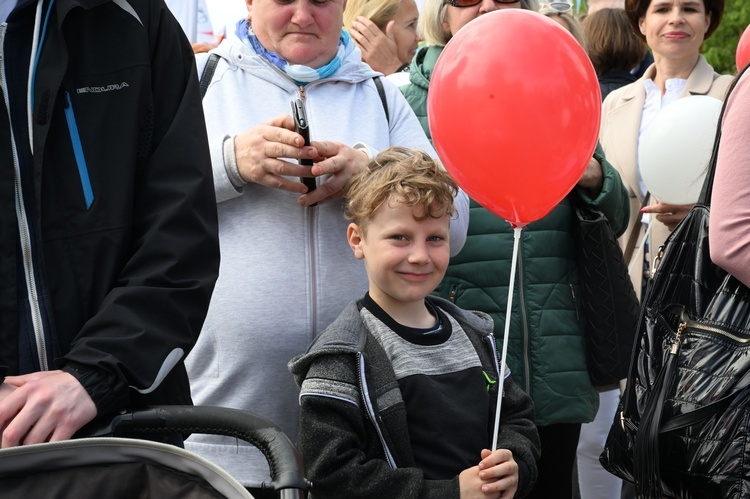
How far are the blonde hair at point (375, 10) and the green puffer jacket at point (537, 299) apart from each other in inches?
58.1

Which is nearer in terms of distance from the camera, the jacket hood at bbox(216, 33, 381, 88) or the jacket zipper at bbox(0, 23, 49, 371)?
the jacket zipper at bbox(0, 23, 49, 371)

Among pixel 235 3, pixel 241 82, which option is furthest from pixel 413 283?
pixel 235 3

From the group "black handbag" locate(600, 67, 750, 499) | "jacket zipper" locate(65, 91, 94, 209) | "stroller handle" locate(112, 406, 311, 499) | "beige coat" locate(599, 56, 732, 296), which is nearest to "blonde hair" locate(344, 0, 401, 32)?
"beige coat" locate(599, 56, 732, 296)

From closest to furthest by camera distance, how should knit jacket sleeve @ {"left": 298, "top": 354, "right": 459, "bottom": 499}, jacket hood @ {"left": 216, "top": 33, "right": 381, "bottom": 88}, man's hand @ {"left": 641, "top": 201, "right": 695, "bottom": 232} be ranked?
knit jacket sleeve @ {"left": 298, "top": 354, "right": 459, "bottom": 499} < jacket hood @ {"left": 216, "top": 33, "right": 381, "bottom": 88} < man's hand @ {"left": 641, "top": 201, "right": 695, "bottom": 232}

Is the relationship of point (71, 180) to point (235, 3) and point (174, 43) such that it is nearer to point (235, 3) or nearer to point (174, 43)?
point (174, 43)

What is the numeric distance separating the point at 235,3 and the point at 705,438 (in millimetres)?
5694

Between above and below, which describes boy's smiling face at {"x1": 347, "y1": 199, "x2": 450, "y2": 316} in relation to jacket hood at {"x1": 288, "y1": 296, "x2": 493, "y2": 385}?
above

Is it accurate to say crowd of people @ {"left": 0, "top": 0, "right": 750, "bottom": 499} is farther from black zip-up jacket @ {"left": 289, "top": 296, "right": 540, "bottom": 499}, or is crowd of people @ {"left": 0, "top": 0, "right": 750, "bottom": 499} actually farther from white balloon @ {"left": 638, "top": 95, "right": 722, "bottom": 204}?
white balloon @ {"left": 638, "top": 95, "right": 722, "bottom": 204}

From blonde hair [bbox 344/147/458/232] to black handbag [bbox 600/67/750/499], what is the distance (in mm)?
741

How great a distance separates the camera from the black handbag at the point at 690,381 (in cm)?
306

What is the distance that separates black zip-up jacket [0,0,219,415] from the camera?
7.22 ft

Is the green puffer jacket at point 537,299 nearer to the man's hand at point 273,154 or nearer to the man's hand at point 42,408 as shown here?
the man's hand at point 273,154

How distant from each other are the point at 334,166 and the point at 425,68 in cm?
135

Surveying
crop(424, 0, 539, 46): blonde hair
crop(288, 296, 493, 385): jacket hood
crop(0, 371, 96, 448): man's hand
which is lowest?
crop(288, 296, 493, 385): jacket hood
